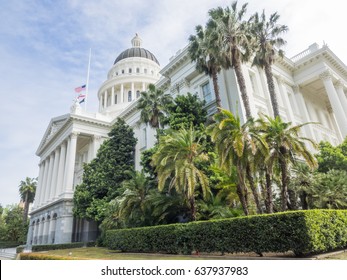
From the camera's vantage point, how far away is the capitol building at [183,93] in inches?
1073

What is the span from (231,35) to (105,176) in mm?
22330

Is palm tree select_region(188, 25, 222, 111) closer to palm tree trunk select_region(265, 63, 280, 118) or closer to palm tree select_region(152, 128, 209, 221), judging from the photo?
palm tree trunk select_region(265, 63, 280, 118)

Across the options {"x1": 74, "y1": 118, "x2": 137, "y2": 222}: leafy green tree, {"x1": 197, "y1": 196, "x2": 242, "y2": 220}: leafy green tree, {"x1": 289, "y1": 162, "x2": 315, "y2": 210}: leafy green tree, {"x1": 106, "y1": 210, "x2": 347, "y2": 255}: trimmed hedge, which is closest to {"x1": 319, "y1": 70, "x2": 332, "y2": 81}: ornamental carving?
{"x1": 289, "y1": 162, "x2": 315, "y2": 210}: leafy green tree

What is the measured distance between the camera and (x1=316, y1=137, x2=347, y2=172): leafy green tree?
68.3ft

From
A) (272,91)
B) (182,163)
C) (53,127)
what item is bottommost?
(182,163)

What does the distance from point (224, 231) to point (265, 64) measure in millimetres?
15417

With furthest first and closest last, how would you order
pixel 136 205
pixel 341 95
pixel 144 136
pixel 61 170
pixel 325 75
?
pixel 61 170
pixel 144 136
pixel 341 95
pixel 325 75
pixel 136 205

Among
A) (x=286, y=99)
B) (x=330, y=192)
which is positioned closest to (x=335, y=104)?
(x=286, y=99)

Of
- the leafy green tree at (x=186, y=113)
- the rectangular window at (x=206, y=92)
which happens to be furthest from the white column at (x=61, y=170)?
the rectangular window at (x=206, y=92)

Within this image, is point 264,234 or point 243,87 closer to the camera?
point 264,234

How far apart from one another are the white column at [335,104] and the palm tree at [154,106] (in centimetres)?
1758

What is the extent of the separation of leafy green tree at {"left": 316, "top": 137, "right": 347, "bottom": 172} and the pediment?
3413cm

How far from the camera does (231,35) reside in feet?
66.3

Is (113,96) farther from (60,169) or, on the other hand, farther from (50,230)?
(50,230)
